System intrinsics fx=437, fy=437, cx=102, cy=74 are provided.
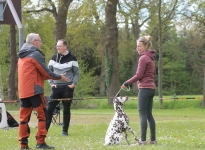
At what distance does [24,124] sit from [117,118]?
67.5 inches

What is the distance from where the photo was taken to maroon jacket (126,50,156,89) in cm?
814

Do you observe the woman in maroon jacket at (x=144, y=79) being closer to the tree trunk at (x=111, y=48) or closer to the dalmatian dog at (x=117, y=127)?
the dalmatian dog at (x=117, y=127)

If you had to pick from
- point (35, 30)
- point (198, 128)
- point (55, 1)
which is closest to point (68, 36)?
point (35, 30)

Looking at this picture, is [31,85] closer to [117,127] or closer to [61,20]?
[117,127]

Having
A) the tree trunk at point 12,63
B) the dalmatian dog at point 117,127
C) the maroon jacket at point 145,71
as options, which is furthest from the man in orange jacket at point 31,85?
the tree trunk at point 12,63

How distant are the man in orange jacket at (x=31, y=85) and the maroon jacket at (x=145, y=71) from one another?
1.50 m

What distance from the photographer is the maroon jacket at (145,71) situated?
8.14 meters

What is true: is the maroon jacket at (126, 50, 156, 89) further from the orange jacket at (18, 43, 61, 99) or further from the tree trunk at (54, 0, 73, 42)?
the tree trunk at (54, 0, 73, 42)

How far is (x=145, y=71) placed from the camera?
8.22m

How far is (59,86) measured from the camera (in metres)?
10.2

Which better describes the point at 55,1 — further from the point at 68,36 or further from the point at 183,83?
the point at 183,83

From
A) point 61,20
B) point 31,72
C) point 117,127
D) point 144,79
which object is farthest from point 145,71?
point 61,20

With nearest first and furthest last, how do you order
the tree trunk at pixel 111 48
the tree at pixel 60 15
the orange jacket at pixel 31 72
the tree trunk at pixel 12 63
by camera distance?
the orange jacket at pixel 31 72 → the tree at pixel 60 15 → the tree trunk at pixel 111 48 → the tree trunk at pixel 12 63

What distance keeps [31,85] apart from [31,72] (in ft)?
0.75
